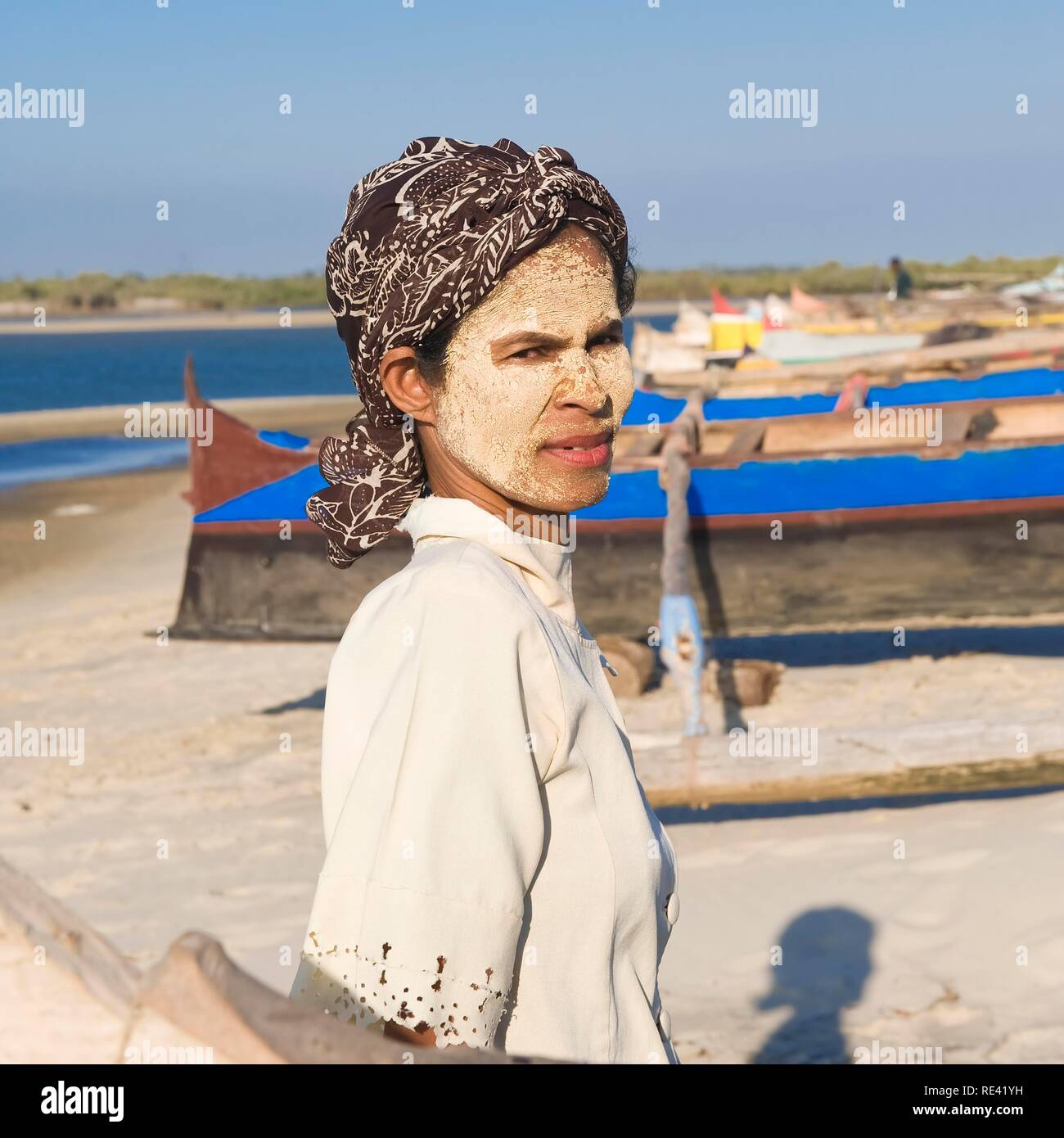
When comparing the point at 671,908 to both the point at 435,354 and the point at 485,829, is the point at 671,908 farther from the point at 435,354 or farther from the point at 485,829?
the point at 435,354

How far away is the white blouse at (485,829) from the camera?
1145mm

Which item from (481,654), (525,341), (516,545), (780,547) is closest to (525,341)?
(525,341)

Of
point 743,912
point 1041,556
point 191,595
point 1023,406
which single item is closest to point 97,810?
point 191,595

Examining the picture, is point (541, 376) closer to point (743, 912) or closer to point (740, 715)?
point (743, 912)

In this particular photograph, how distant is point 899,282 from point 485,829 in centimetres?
3057

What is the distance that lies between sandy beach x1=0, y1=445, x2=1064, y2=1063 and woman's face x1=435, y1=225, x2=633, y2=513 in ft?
9.66

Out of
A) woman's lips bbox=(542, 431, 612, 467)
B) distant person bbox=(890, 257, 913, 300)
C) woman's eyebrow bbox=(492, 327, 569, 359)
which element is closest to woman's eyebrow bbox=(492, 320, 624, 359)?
woman's eyebrow bbox=(492, 327, 569, 359)

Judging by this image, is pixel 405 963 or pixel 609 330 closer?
pixel 405 963

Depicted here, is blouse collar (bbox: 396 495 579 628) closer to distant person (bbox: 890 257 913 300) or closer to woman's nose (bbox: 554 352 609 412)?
woman's nose (bbox: 554 352 609 412)

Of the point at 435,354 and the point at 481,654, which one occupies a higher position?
the point at 435,354

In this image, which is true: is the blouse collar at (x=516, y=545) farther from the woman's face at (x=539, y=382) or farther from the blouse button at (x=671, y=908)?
the blouse button at (x=671, y=908)

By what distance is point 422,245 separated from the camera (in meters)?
1.46

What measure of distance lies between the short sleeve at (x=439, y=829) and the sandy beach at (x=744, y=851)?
9.94 feet

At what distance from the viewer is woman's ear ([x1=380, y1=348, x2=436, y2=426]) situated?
1.54 meters
